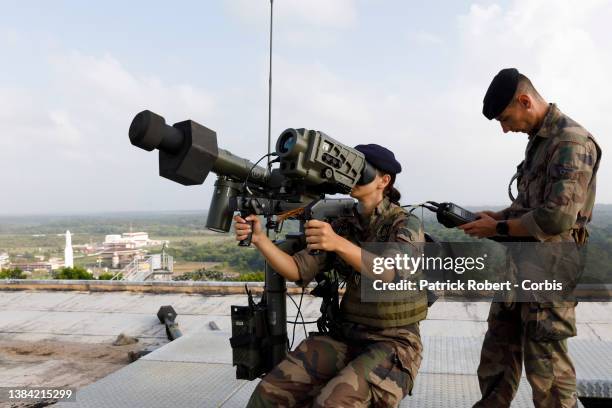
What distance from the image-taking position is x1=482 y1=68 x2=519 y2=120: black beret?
2.29m

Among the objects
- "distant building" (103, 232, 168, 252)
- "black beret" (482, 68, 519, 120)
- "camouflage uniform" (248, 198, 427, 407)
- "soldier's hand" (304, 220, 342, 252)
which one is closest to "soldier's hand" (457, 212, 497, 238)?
"camouflage uniform" (248, 198, 427, 407)

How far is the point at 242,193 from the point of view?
8.30ft

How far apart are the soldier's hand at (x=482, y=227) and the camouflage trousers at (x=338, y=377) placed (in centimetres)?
53

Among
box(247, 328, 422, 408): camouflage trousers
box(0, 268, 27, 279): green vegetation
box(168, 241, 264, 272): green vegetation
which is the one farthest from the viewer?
box(0, 268, 27, 279): green vegetation

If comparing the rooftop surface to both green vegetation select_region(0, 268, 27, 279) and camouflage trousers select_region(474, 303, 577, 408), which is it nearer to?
camouflage trousers select_region(474, 303, 577, 408)

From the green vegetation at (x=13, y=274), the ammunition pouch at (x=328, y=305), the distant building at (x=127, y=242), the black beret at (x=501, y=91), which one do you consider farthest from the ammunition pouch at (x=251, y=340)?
the distant building at (x=127, y=242)

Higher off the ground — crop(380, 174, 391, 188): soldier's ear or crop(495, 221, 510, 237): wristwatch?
crop(380, 174, 391, 188): soldier's ear

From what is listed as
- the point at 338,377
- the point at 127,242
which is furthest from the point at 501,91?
the point at 127,242

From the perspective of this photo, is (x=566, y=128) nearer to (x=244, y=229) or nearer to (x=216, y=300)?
(x=244, y=229)

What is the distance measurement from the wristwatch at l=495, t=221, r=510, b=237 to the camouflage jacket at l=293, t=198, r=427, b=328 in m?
0.32

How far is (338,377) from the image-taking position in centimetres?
216

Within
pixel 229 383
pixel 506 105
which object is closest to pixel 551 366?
pixel 506 105

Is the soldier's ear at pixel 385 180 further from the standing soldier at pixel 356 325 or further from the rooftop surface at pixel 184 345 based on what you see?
the rooftop surface at pixel 184 345

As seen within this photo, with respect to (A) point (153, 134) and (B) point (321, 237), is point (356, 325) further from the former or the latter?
(A) point (153, 134)
